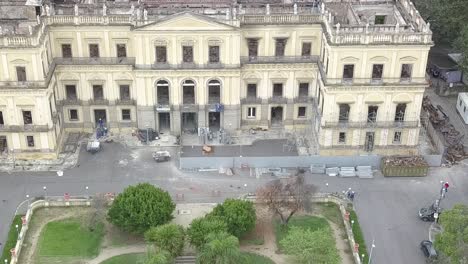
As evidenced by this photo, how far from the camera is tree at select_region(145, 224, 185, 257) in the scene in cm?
6119

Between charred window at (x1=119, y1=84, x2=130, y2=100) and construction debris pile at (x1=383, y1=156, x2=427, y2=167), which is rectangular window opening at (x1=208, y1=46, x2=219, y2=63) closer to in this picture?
charred window at (x1=119, y1=84, x2=130, y2=100)

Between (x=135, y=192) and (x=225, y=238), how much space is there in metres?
11.2

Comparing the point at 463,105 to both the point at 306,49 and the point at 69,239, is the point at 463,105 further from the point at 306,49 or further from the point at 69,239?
the point at 69,239

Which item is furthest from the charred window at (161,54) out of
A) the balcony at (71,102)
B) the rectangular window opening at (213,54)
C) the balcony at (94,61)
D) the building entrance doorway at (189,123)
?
the balcony at (71,102)

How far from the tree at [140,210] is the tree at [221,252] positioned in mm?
7233

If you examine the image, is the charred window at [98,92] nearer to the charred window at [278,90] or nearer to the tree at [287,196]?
the charred window at [278,90]

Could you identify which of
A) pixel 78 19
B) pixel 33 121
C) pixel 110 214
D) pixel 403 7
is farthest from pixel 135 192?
pixel 403 7

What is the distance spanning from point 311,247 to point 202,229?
33.7ft

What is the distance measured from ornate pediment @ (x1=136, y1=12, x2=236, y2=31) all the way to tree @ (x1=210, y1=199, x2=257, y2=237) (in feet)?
71.3

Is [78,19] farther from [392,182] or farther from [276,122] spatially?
[392,182]

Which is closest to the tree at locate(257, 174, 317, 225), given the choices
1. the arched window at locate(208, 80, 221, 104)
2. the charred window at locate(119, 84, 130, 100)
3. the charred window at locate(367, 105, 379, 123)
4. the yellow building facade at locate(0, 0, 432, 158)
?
the yellow building facade at locate(0, 0, 432, 158)

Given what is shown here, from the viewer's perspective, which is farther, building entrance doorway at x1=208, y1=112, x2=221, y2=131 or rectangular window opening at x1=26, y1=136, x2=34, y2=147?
building entrance doorway at x1=208, y1=112, x2=221, y2=131

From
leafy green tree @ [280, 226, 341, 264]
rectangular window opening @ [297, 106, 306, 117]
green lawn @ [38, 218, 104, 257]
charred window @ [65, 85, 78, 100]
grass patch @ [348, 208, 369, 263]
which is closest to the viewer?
leafy green tree @ [280, 226, 341, 264]

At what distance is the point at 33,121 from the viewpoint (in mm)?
76688
